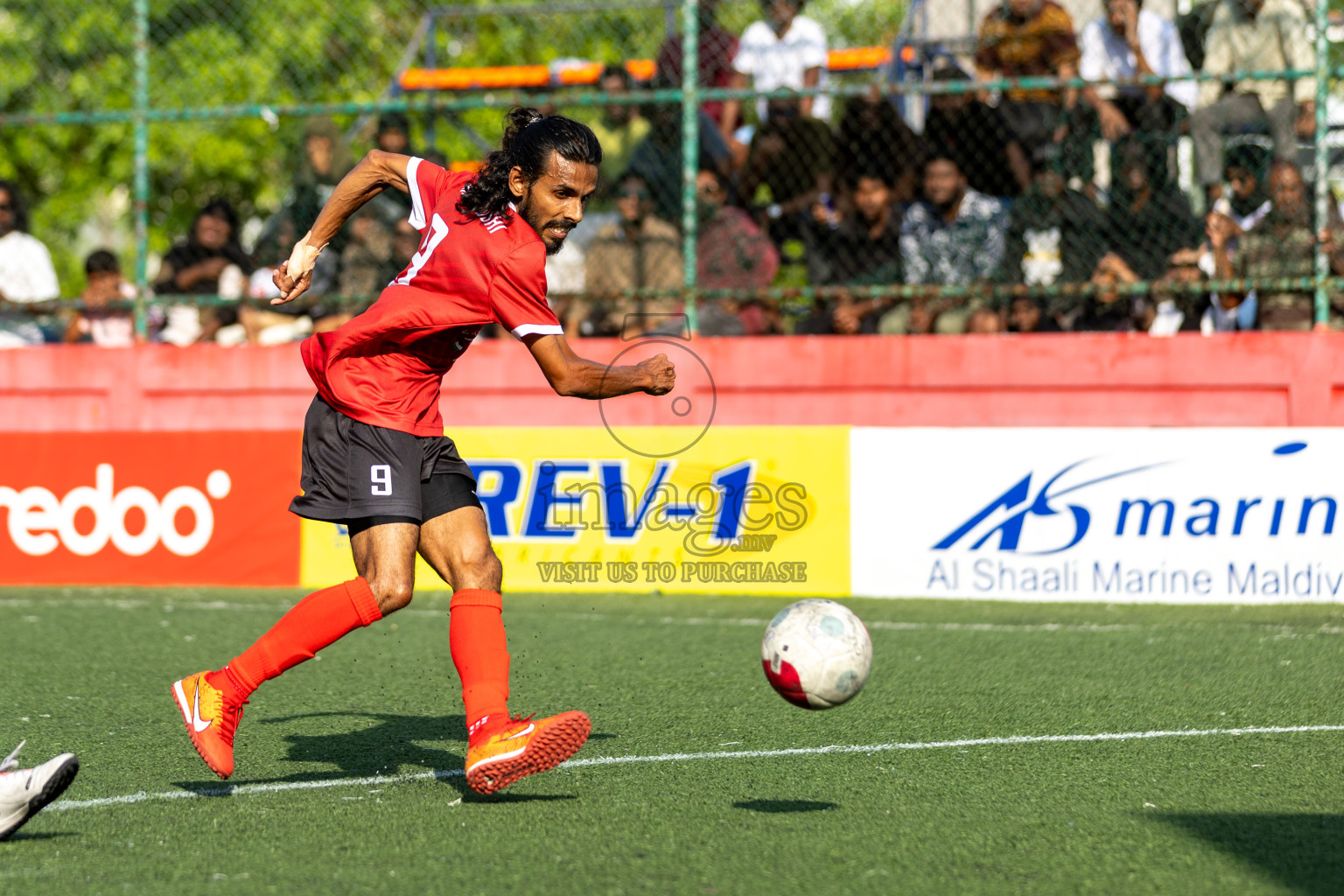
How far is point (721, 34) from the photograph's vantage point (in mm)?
11773

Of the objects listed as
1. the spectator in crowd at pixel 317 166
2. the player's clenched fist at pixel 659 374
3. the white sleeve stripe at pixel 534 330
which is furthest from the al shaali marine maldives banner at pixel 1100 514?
the white sleeve stripe at pixel 534 330

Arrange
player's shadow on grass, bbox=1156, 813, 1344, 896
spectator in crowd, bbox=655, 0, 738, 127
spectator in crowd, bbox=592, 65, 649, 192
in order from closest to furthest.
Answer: player's shadow on grass, bbox=1156, 813, 1344, 896, spectator in crowd, bbox=655, 0, 738, 127, spectator in crowd, bbox=592, 65, 649, 192

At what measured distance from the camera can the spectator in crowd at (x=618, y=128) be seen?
1219 cm

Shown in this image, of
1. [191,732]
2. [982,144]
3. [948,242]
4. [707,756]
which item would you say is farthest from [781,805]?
[982,144]

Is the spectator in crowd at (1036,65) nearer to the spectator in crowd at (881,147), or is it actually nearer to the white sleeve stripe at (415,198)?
the spectator in crowd at (881,147)

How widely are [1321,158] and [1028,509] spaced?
2919mm

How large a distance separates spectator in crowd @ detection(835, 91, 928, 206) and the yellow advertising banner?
2.03 metres

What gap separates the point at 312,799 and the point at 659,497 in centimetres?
526

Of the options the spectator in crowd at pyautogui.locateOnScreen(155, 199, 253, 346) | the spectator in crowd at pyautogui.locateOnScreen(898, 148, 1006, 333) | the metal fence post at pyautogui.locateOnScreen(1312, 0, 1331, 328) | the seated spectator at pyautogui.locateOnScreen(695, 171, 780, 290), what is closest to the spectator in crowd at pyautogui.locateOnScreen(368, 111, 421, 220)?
the spectator in crowd at pyautogui.locateOnScreen(155, 199, 253, 346)

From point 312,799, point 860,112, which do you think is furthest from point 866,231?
point 312,799

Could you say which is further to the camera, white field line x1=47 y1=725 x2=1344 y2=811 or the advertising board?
the advertising board

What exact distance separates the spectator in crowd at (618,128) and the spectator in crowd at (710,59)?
13.2 inches

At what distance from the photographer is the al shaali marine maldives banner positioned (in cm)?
912

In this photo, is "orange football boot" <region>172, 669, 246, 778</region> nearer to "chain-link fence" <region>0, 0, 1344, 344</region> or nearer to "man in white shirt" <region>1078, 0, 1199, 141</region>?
"chain-link fence" <region>0, 0, 1344, 344</region>
